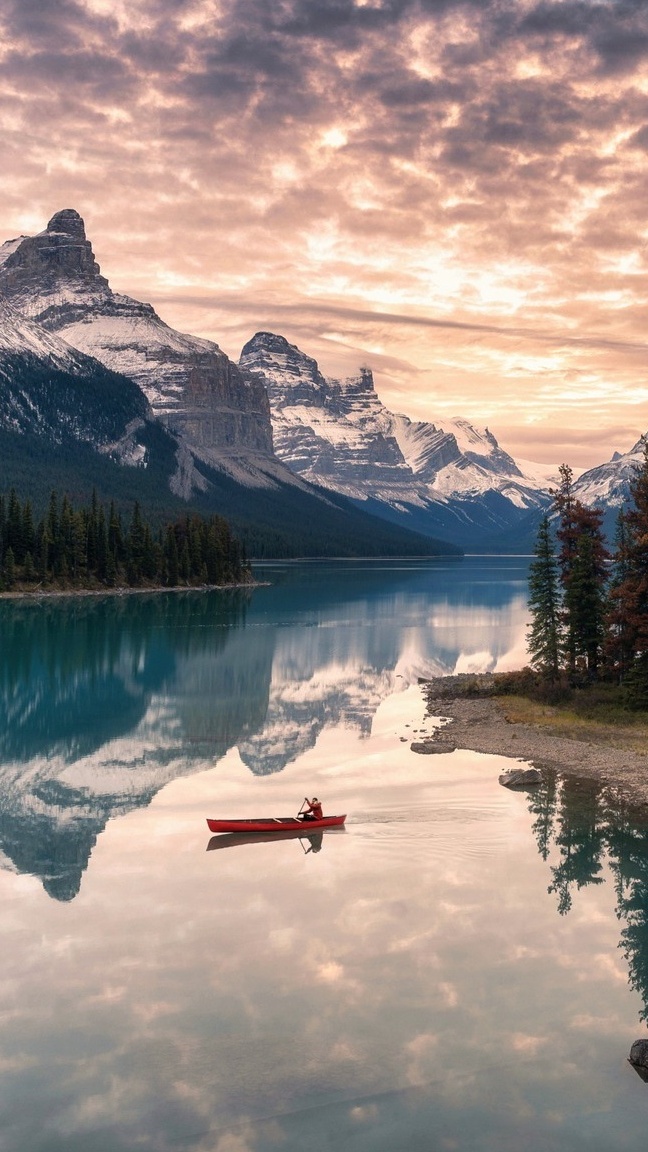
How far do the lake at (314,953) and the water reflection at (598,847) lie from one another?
0.42ft

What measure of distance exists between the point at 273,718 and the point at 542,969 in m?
42.7

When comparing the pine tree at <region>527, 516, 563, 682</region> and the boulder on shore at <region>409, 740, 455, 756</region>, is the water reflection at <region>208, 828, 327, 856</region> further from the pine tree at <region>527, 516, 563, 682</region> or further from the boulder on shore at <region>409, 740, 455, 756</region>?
the pine tree at <region>527, 516, 563, 682</region>

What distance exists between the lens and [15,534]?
170500mm

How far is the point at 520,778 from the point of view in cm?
4803

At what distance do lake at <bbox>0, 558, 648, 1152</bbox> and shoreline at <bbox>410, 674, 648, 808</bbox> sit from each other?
5.54 ft

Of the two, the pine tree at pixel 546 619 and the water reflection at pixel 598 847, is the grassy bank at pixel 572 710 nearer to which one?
the pine tree at pixel 546 619

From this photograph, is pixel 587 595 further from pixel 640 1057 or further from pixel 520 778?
pixel 640 1057

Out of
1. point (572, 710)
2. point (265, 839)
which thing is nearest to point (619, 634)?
point (572, 710)

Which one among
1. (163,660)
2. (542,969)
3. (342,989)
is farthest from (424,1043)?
(163,660)

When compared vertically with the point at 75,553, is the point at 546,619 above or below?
below

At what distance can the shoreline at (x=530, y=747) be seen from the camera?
49.3 metres

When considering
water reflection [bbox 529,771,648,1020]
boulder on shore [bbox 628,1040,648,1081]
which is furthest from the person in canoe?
boulder on shore [bbox 628,1040,648,1081]

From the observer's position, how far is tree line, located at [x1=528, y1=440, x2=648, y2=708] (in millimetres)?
62344

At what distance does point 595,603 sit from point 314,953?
4494cm
